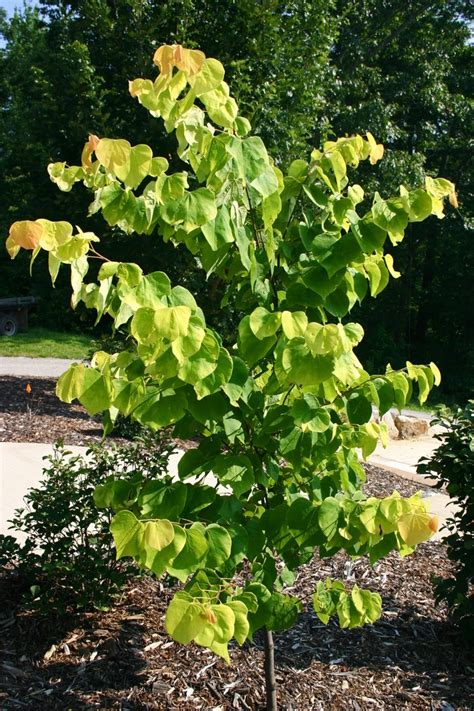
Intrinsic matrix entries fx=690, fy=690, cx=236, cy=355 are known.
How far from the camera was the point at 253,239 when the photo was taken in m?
2.30

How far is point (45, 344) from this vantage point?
1742cm

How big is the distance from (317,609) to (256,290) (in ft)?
3.95

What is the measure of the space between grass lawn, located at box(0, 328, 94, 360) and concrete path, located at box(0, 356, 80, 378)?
1.74 ft

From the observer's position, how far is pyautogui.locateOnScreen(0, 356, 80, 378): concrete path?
12.3m

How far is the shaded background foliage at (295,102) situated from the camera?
882cm

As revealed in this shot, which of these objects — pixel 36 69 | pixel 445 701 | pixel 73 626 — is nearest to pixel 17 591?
pixel 73 626

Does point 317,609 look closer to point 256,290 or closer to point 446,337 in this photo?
point 256,290

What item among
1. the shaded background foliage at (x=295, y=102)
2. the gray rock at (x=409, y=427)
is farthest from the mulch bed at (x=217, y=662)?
the gray rock at (x=409, y=427)

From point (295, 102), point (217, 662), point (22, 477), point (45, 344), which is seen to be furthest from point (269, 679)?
point (45, 344)

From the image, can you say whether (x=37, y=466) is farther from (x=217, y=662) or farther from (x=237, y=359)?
(x=237, y=359)

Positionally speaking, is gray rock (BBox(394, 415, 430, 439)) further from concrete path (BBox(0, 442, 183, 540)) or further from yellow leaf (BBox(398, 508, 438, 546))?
yellow leaf (BBox(398, 508, 438, 546))

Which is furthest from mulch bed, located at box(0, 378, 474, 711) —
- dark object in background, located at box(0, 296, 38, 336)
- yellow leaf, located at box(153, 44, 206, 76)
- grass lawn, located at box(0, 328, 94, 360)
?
dark object in background, located at box(0, 296, 38, 336)

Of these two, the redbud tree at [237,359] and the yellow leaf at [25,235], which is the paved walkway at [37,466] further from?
the yellow leaf at [25,235]

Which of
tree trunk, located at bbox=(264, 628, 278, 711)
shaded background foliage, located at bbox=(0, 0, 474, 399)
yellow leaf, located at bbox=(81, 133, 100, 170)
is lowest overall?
tree trunk, located at bbox=(264, 628, 278, 711)
